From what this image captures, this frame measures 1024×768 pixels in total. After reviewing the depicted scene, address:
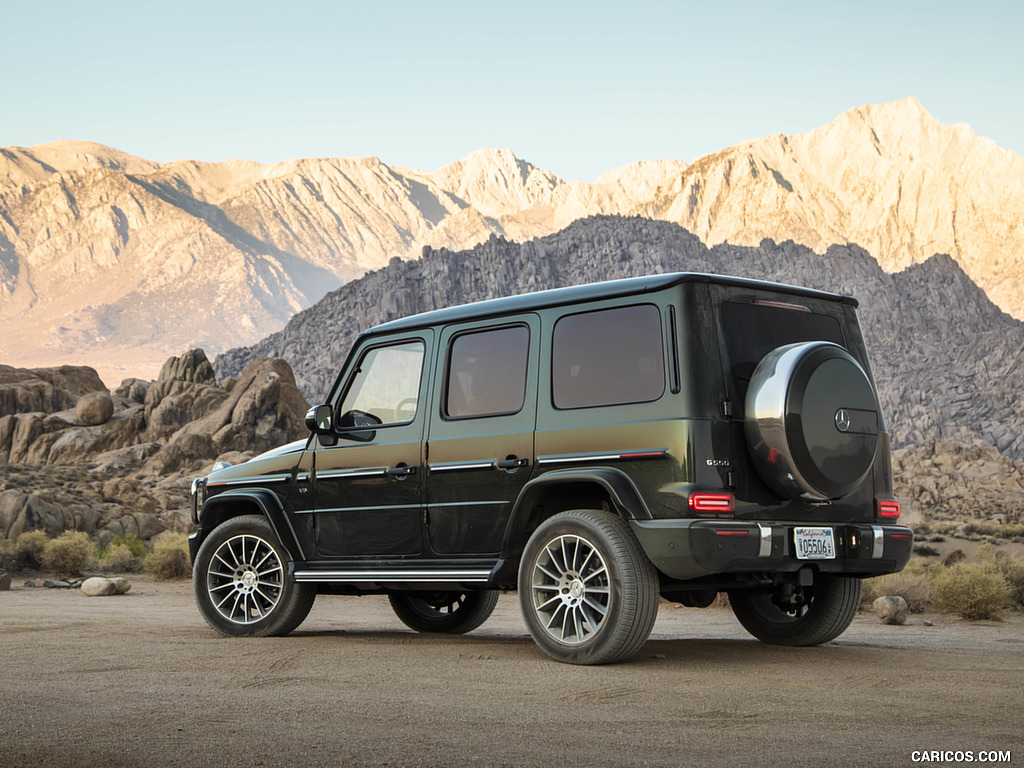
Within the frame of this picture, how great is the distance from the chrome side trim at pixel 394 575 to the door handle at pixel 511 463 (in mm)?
719

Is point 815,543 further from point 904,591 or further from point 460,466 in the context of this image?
point 904,591

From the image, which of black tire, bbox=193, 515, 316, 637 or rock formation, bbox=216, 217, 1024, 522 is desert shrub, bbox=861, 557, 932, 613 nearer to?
black tire, bbox=193, 515, 316, 637

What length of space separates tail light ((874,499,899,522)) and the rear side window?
6.35 feet

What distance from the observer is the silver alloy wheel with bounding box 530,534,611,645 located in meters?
6.99

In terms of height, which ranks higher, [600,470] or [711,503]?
[600,470]

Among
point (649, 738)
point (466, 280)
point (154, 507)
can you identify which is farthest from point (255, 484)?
point (466, 280)

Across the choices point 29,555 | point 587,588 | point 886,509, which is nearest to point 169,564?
point 29,555

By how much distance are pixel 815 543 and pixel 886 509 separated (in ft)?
3.08

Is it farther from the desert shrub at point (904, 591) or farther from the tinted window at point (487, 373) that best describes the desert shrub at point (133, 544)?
the tinted window at point (487, 373)

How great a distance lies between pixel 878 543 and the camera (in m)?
7.39

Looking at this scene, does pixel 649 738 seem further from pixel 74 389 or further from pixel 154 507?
pixel 74 389

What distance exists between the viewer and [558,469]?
7.22 metres

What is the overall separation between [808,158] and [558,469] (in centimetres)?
17975

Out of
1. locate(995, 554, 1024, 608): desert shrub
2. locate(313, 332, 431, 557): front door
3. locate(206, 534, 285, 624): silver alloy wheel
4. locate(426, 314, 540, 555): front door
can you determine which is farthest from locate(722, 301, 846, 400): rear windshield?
locate(995, 554, 1024, 608): desert shrub
